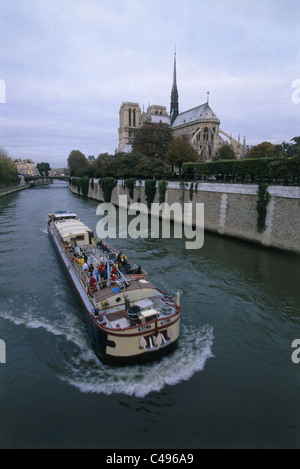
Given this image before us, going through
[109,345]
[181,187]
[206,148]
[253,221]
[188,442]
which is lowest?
[188,442]

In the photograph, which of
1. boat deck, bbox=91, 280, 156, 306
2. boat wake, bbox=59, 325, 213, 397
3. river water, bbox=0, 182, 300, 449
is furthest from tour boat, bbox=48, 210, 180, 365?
river water, bbox=0, 182, 300, 449


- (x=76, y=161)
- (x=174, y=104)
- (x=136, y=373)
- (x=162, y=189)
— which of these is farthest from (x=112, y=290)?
(x=76, y=161)

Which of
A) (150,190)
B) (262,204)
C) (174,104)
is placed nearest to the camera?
(262,204)

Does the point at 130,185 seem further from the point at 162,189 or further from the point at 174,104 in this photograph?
the point at 174,104

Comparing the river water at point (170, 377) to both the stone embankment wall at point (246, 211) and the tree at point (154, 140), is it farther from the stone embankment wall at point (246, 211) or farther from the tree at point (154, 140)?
the tree at point (154, 140)

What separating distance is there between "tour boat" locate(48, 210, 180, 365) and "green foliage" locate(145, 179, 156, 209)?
934 inches

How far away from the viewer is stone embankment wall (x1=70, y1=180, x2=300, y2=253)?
774 inches

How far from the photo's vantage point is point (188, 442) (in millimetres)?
6457

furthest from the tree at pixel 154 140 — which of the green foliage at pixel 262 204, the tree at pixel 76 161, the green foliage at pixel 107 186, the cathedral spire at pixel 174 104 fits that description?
the tree at pixel 76 161

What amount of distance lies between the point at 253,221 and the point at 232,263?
586 centimetres

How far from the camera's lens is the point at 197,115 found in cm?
8162

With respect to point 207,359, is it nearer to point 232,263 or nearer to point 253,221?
point 232,263

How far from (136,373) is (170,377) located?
110 cm

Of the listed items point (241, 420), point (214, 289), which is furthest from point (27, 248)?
point (241, 420)
